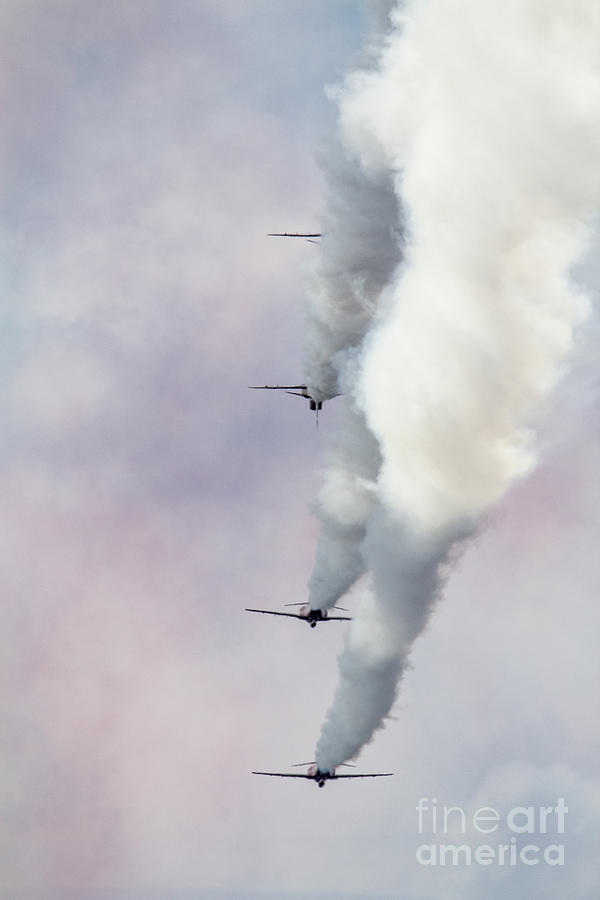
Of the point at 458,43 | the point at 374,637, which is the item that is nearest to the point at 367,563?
the point at 374,637

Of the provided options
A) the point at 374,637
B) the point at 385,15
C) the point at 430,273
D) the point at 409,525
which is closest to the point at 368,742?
the point at 374,637

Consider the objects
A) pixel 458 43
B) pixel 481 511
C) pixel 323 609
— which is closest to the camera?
pixel 458 43

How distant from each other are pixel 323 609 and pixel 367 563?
1586cm

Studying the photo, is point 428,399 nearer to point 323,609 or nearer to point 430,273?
point 430,273

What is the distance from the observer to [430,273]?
90562 millimetres

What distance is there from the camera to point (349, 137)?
95.1m

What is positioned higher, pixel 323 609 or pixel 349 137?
pixel 349 137

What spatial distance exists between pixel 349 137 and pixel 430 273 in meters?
8.77

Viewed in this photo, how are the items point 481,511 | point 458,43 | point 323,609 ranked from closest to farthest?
point 458,43
point 481,511
point 323,609

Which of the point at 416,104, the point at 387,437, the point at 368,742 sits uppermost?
the point at 416,104

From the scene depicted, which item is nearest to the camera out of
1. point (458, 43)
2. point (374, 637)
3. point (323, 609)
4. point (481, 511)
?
point (458, 43)

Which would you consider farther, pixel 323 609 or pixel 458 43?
pixel 323 609

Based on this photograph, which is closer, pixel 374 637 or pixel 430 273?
pixel 430 273

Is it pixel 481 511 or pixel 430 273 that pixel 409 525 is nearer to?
pixel 481 511
